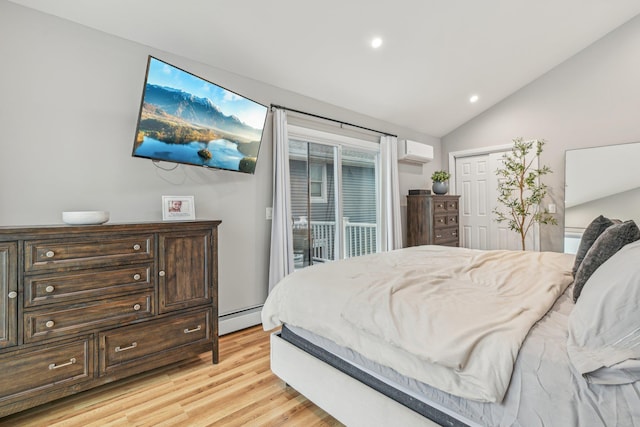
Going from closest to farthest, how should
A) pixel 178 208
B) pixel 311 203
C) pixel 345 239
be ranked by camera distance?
1. pixel 178 208
2. pixel 311 203
3. pixel 345 239

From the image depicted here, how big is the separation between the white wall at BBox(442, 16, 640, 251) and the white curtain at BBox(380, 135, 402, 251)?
5.63ft

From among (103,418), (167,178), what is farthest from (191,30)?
(103,418)

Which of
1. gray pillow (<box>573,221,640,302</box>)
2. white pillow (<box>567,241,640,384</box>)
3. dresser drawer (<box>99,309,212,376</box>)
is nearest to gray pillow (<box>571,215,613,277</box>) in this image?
gray pillow (<box>573,221,640,302</box>)

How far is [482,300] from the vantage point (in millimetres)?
1426

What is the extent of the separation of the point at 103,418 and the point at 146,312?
0.59 m

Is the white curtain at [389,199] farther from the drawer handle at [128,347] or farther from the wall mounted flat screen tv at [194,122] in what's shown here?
the drawer handle at [128,347]

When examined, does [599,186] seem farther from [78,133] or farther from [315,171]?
[78,133]

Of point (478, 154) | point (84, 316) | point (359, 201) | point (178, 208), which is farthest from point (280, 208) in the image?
point (478, 154)

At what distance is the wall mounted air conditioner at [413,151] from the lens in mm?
4609

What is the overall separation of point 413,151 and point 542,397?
160 inches

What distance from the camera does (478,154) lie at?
199 inches

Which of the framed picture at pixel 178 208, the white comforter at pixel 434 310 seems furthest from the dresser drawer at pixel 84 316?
the white comforter at pixel 434 310

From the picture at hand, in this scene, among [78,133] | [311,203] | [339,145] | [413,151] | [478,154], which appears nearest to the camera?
[78,133]

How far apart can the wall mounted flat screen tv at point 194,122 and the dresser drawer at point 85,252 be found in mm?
633
